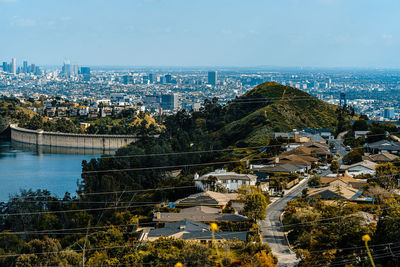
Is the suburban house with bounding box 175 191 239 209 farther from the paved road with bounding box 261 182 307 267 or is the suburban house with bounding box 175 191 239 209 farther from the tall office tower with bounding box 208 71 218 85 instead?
the tall office tower with bounding box 208 71 218 85

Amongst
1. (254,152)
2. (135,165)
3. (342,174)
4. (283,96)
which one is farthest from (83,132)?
(342,174)

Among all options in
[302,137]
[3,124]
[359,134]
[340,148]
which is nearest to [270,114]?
[302,137]

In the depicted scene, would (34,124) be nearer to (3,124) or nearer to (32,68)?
(3,124)

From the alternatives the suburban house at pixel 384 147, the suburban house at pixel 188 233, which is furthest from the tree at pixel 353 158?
the suburban house at pixel 188 233

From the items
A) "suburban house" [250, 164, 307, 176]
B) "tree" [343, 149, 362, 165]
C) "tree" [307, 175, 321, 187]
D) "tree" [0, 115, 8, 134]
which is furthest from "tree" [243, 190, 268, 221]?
"tree" [0, 115, 8, 134]

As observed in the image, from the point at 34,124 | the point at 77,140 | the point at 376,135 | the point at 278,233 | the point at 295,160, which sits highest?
the point at 376,135
